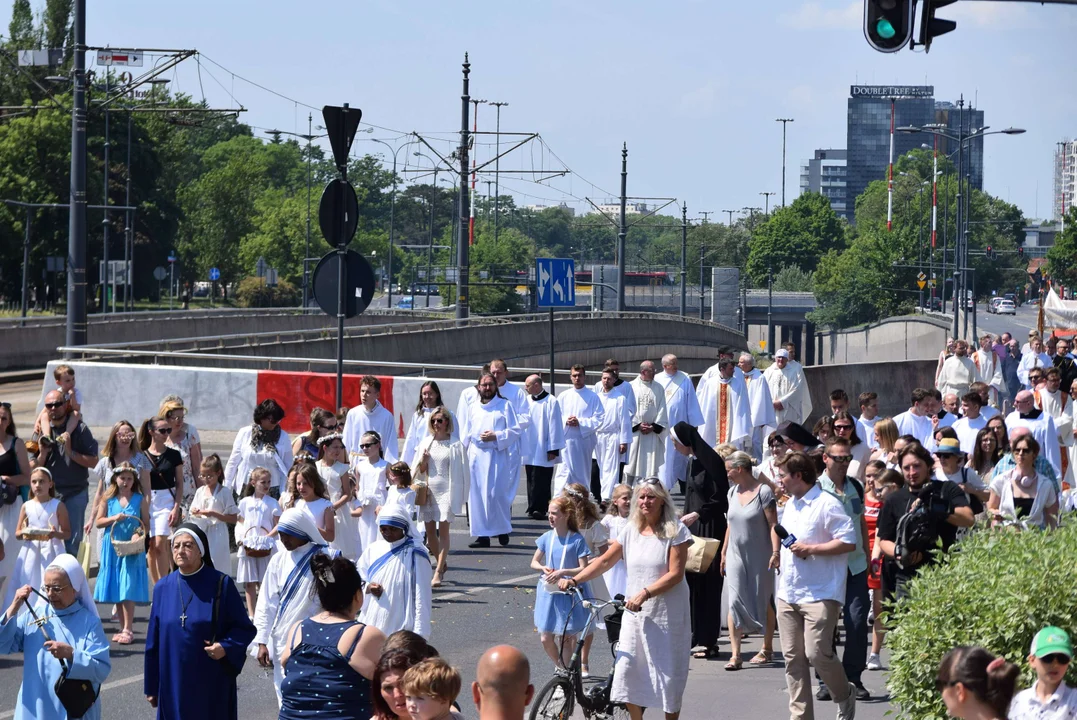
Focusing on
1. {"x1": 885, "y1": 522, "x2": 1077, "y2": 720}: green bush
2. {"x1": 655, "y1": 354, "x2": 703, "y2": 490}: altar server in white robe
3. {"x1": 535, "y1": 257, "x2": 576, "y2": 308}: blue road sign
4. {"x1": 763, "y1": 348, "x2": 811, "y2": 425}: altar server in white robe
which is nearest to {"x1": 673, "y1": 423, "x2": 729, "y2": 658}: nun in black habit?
{"x1": 885, "y1": 522, "x2": 1077, "y2": 720}: green bush

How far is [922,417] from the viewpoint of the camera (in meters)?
16.0

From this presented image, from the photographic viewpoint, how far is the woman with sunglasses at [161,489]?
11.6 metres

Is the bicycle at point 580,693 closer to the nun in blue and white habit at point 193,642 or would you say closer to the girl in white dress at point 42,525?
the nun in blue and white habit at point 193,642

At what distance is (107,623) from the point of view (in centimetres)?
1179

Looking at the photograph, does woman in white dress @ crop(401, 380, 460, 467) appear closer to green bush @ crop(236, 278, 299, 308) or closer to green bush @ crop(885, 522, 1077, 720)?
green bush @ crop(885, 522, 1077, 720)

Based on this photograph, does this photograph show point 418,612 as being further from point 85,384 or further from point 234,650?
point 85,384

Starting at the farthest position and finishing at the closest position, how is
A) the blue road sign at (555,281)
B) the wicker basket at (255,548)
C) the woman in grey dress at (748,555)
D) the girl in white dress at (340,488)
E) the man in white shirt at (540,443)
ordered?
1. the blue road sign at (555,281)
2. the man in white shirt at (540,443)
3. the girl in white dress at (340,488)
4. the wicker basket at (255,548)
5. the woman in grey dress at (748,555)

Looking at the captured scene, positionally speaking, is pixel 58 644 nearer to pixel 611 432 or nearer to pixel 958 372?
pixel 611 432

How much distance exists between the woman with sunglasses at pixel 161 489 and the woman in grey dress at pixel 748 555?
13.6ft

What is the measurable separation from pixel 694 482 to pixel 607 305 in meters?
77.2

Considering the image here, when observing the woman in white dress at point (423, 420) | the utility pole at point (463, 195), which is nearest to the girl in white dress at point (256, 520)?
the woman in white dress at point (423, 420)

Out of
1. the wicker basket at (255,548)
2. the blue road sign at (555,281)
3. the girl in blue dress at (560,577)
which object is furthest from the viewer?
the blue road sign at (555,281)

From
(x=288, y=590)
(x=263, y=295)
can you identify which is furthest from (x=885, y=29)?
(x=263, y=295)

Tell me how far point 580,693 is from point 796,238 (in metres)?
167
